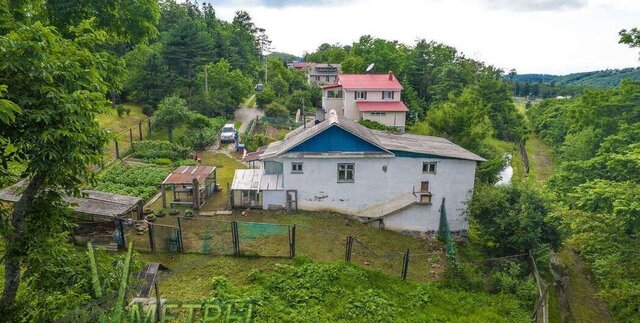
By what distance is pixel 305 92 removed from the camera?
54.8 metres

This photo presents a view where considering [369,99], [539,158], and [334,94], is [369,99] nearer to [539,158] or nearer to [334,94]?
[334,94]

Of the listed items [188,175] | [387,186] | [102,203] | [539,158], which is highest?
[102,203]

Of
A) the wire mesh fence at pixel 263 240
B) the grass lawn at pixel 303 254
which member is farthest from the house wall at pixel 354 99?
the wire mesh fence at pixel 263 240

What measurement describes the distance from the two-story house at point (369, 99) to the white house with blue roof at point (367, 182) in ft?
72.5

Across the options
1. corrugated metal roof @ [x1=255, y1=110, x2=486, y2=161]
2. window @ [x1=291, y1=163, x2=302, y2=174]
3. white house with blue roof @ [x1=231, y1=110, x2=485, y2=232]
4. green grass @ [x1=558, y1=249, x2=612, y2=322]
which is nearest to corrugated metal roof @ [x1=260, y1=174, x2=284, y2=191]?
white house with blue roof @ [x1=231, y1=110, x2=485, y2=232]

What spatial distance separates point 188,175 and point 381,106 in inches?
1055

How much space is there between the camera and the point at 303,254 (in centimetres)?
1594

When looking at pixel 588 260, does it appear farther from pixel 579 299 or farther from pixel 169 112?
pixel 169 112

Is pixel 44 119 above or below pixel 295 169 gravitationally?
above

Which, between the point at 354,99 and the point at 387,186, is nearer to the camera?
the point at 387,186

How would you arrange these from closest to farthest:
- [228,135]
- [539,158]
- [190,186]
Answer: [190,186] < [228,135] < [539,158]

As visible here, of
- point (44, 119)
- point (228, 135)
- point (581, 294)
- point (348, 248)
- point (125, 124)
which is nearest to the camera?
point (44, 119)

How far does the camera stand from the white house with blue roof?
20422mm

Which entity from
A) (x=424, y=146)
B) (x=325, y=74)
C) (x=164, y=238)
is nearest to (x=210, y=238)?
(x=164, y=238)
